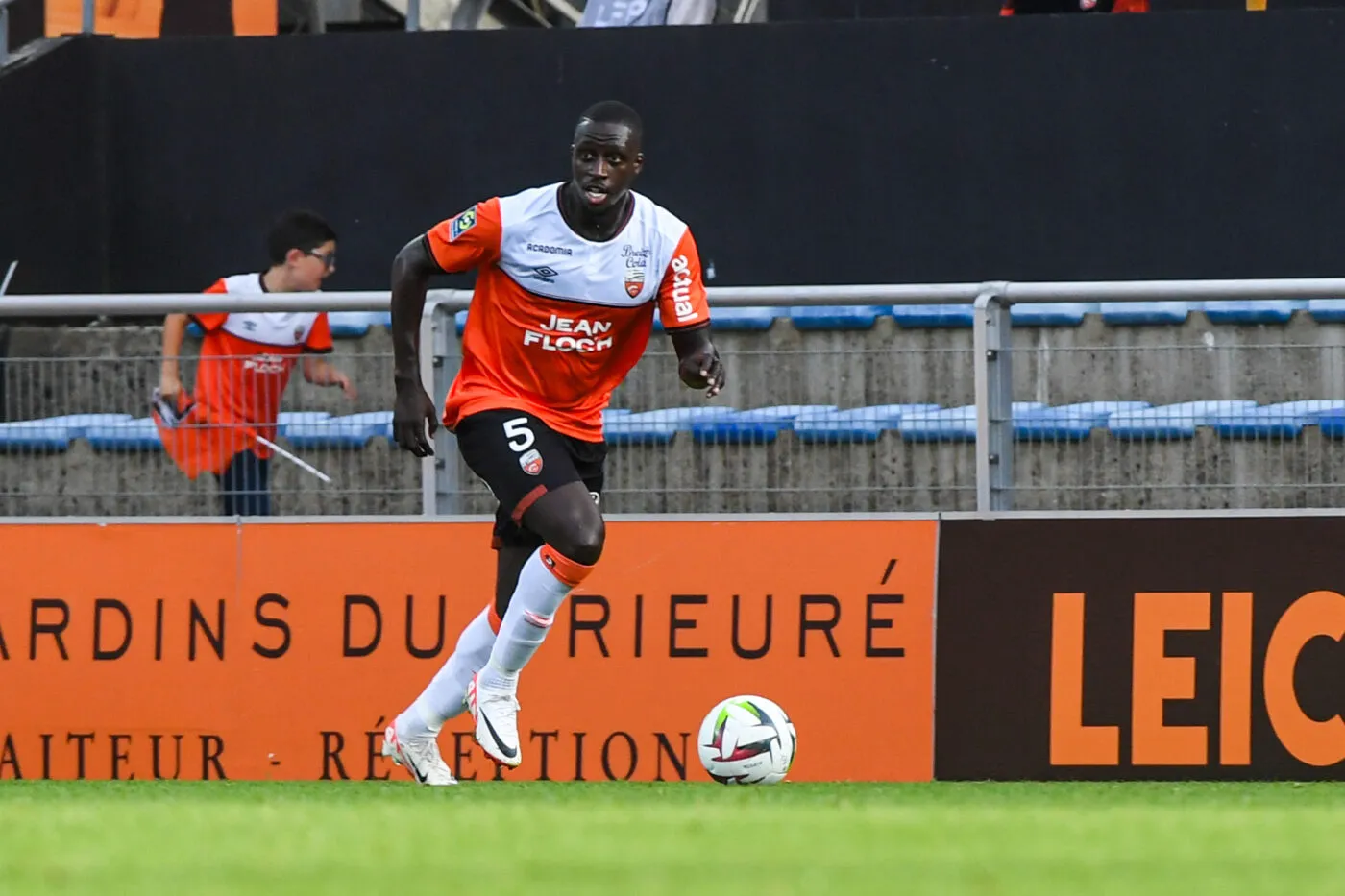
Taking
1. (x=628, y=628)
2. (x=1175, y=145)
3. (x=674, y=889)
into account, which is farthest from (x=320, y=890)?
(x=1175, y=145)

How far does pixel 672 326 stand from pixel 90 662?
3124mm

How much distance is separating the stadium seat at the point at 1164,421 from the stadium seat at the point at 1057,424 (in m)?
0.09

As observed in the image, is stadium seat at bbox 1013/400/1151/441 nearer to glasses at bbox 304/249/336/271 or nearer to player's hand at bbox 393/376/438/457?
player's hand at bbox 393/376/438/457

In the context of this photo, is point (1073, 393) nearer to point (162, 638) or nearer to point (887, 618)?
point (887, 618)

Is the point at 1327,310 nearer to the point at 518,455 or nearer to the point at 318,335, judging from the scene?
the point at 518,455

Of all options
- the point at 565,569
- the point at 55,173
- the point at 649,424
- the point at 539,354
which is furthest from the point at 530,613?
the point at 55,173

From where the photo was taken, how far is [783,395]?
9094 millimetres

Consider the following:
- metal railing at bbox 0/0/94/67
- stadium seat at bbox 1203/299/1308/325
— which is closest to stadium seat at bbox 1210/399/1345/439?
stadium seat at bbox 1203/299/1308/325

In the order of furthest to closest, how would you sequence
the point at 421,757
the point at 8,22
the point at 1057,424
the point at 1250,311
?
1. the point at 8,22
2. the point at 1250,311
3. the point at 1057,424
4. the point at 421,757

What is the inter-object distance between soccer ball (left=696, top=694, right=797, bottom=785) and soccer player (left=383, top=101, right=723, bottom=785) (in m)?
0.64

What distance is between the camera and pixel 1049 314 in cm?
963

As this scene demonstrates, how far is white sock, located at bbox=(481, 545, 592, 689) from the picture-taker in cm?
766

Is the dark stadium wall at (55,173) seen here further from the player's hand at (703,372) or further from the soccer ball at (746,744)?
the soccer ball at (746,744)

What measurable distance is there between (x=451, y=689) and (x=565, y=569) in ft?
2.10
